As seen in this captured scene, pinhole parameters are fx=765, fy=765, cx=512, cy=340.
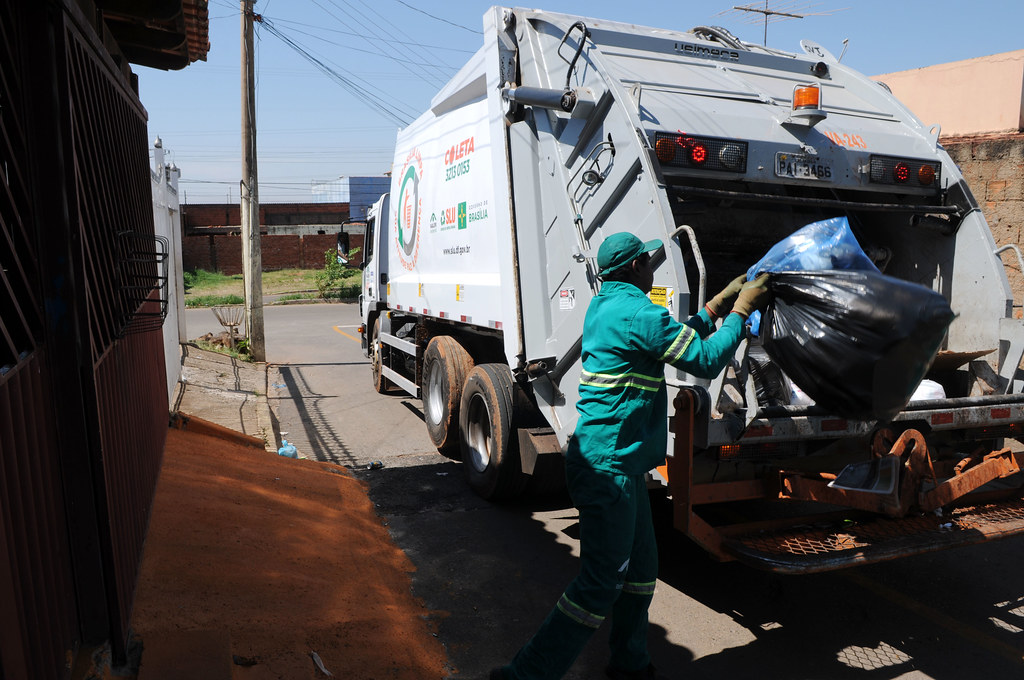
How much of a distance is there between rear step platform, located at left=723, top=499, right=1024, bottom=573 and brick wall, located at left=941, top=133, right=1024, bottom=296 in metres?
3.97

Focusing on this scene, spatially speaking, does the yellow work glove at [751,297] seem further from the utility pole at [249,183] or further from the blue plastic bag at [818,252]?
the utility pole at [249,183]

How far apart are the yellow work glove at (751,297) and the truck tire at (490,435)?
2.52 m

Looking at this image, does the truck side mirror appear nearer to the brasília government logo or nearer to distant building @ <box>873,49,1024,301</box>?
the brasília government logo

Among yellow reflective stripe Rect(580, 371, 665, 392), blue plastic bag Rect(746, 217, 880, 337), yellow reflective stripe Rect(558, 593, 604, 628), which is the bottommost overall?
yellow reflective stripe Rect(558, 593, 604, 628)

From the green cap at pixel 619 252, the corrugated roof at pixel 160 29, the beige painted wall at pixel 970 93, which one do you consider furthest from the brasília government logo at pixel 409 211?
the beige painted wall at pixel 970 93

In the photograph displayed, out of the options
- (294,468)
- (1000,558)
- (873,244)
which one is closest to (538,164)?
(873,244)

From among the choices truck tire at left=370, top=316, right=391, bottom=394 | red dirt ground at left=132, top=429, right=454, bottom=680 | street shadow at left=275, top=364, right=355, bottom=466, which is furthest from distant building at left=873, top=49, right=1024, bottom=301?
truck tire at left=370, top=316, right=391, bottom=394

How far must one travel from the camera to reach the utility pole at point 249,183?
1281 cm

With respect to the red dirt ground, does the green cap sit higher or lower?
higher

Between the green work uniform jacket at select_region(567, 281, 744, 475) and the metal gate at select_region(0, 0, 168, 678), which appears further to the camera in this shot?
the green work uniform jacket at select_region(567, 281, 744, 475)

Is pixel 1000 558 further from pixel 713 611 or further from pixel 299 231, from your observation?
pixel 299 231

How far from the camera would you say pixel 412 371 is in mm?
8562

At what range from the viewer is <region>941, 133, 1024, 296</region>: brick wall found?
23.0ft

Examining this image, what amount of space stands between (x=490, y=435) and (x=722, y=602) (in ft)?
6.89
